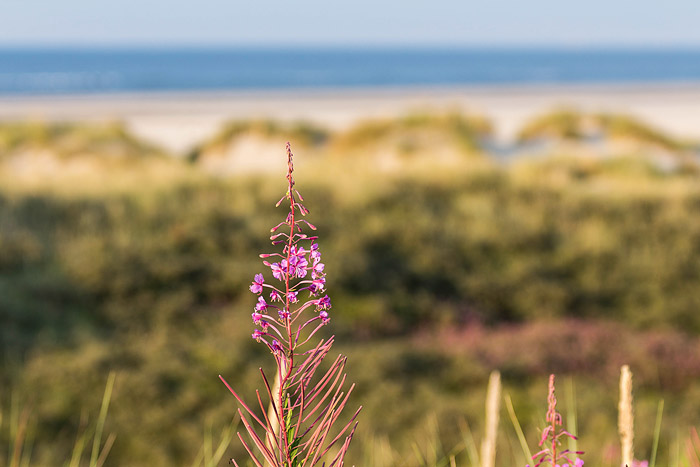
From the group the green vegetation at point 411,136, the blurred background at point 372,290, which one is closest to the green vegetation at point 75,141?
the blurred background at point 372,290

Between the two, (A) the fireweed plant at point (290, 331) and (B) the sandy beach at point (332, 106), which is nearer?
(A) the fireweed plant at point (290, 331)

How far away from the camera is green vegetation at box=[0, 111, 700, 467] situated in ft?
22.6

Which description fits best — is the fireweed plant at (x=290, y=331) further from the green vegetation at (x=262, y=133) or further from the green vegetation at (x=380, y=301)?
the green vegetation at (x=262, y=133)

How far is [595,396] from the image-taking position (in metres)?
7.35

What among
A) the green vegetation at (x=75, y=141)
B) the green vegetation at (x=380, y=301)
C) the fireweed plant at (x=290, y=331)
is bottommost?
the green vegetation at (x=380, y=301)

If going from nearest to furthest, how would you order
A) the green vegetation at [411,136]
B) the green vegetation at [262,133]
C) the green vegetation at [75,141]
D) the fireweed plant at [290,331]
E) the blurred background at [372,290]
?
1. the fireweed plant at [290,331]
2. the blurred background at [372,290]
3. the green vegetation at [75,141]
4. the green vegetation at [411,136]
5. the green vegetation at [262,133]

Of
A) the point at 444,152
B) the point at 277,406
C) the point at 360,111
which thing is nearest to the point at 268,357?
the point at 277,406

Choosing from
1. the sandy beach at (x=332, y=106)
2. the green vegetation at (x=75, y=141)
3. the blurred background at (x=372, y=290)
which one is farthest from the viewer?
the sandy beach at (x=332, y=106)

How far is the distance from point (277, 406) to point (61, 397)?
21.1 ft

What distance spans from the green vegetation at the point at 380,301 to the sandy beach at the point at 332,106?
29.1 ft

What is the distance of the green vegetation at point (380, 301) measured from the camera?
689 cm

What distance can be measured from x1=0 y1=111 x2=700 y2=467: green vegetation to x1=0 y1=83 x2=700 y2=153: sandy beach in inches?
350

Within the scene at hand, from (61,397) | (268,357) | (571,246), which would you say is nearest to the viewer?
(61,397)

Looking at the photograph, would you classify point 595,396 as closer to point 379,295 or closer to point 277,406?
point 379,295
